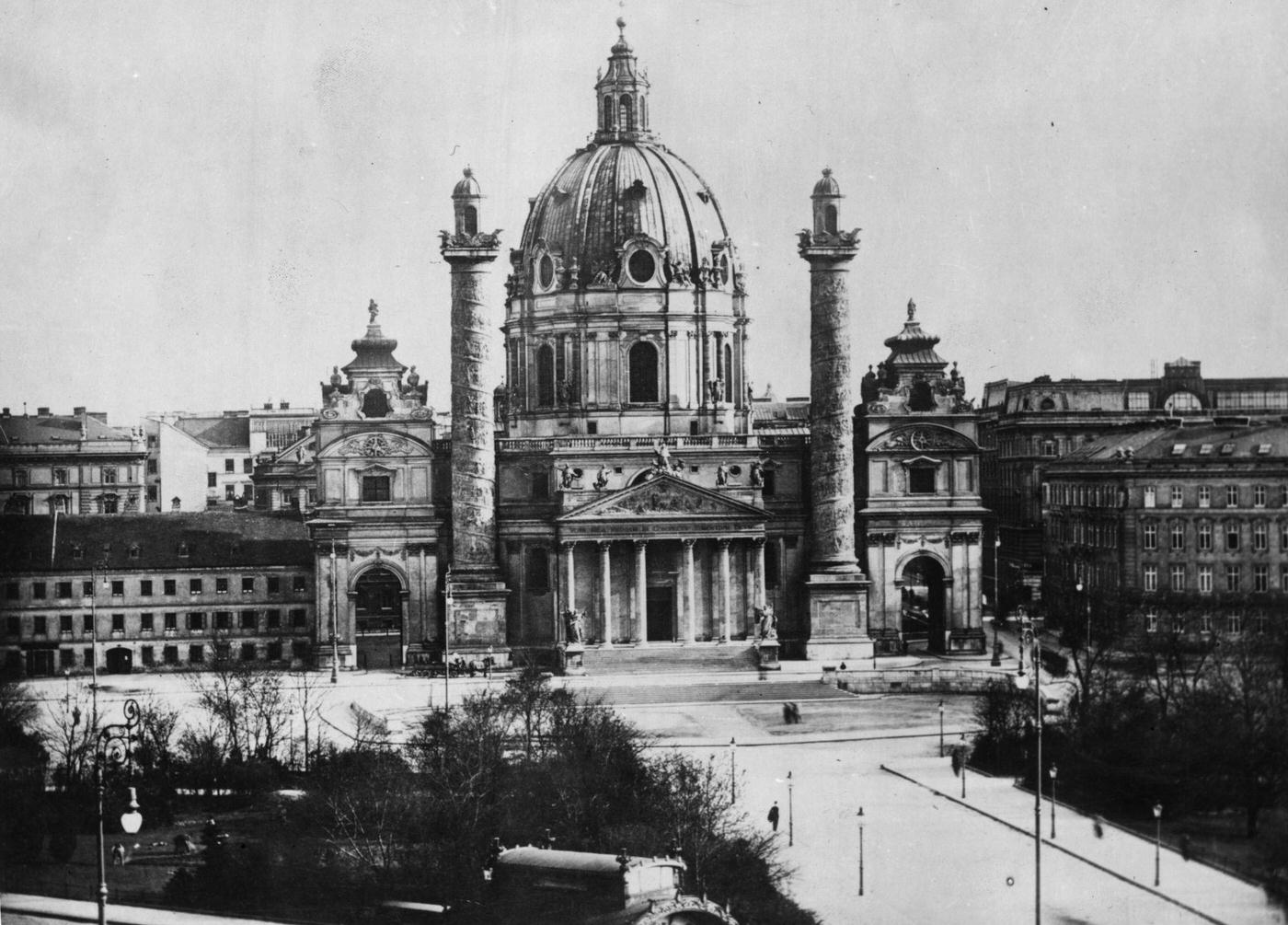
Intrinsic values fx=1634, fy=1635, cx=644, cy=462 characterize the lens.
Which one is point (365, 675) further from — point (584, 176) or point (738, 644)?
point (584, 176)

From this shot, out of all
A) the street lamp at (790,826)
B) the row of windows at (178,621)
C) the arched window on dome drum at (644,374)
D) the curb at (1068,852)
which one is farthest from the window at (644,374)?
the street lamp at (790,826)

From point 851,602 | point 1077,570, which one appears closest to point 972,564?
point 851,602

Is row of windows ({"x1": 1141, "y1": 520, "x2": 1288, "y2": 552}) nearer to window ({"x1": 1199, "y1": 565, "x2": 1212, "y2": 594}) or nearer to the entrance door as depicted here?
window ({"x1": 1199, "y1": 565, "x2": 1212, "y2": 594})

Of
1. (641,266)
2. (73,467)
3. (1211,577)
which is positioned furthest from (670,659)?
(1211,577)

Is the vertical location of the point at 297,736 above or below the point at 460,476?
below

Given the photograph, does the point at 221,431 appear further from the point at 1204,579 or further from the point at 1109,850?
the point at 1204,579

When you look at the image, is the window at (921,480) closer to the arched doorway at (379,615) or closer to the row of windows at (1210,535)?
the arched doorway at (379,615)

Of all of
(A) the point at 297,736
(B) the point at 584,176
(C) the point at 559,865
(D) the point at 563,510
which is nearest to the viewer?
(C) the point at 559,865

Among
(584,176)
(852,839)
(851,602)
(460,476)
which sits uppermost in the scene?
(584,176)
